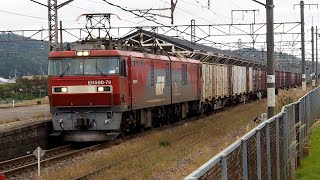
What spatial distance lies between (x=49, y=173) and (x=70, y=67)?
6.01m

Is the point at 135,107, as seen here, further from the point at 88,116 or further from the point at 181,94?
the point at 181,94

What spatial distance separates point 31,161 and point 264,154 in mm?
9409

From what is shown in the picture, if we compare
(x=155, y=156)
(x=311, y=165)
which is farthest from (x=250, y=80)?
(x=311, y=165)

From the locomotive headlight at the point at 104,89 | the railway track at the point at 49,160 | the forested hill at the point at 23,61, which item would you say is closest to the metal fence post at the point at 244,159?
the railway track at the point at 49,160

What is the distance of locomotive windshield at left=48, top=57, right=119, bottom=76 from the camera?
18859 millimetres

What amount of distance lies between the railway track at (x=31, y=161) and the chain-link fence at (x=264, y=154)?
21.0ft

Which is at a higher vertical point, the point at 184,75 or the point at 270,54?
the point at 270,54

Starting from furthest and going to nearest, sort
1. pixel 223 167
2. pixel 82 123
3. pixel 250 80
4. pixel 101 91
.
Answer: pixel 250 80 → pixel 101 91 → pixel 82 123 → pixel 223 167

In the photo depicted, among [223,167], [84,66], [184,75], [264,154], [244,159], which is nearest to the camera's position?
[223,167]

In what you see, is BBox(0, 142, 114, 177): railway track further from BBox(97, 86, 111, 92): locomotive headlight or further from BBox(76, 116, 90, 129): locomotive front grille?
BBox(97, 86, 111, 92): locomotive headlight

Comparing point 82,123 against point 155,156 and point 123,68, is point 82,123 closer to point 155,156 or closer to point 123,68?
point 123,68

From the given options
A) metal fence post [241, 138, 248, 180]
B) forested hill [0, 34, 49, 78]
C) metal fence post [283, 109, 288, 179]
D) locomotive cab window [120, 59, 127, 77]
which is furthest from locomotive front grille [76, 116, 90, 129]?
forested hill [0, 34, 49, 78]

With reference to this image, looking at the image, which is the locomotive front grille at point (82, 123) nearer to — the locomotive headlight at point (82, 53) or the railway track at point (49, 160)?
the railway track at point (49, 160)

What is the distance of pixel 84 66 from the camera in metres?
19.0
